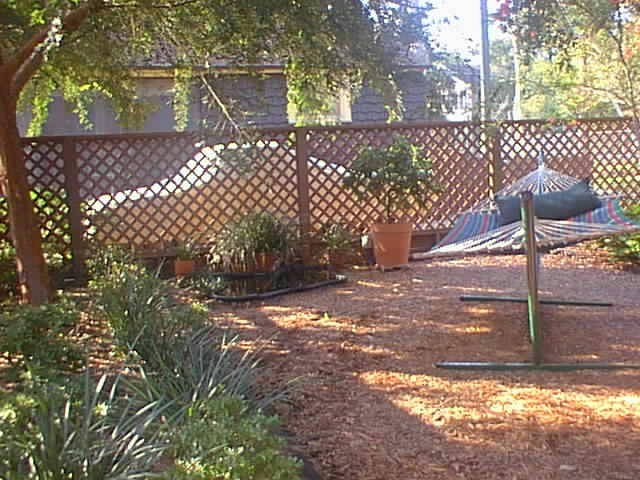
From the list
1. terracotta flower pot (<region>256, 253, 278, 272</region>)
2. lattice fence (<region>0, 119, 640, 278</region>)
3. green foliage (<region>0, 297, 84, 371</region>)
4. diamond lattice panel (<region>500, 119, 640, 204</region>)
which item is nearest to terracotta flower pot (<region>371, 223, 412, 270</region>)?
lattice fence (<region>0, 119, 640, 278</region>)

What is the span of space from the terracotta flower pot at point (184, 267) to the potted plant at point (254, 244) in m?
0.29

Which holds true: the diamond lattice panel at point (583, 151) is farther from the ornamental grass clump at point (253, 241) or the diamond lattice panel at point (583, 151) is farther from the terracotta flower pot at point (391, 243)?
the ornamental grass clump at point (253, 241)

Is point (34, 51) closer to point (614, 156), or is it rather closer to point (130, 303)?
point (130, 303)

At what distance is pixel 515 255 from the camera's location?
270 inches

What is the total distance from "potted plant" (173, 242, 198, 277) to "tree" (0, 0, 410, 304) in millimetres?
1466

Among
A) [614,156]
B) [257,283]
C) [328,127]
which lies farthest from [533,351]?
[614,156]

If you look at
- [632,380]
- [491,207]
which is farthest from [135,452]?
[491,207]

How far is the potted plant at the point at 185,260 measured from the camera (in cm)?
625

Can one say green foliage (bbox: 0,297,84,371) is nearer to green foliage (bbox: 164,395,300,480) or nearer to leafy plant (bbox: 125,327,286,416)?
leafy plant (bbox: 125,327,286,416)

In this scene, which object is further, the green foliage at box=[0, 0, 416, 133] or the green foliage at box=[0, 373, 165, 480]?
the green foliage at box=[0, 0, 416, 133]

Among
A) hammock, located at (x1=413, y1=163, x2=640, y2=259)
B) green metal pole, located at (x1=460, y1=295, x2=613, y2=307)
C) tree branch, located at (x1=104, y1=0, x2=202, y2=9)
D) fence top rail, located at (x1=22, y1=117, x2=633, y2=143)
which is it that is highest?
tree branch, located at (x1=104, y1=0, x2=202, y2=9)

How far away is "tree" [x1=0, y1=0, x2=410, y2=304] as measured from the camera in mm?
3648

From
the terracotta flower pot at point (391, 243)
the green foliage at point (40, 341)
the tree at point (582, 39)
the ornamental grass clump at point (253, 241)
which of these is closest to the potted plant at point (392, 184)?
the terracotta flower pot at point (391, 243)

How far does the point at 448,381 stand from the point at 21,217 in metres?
3.03
